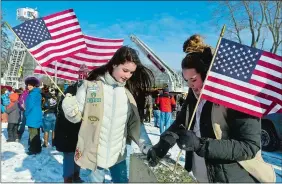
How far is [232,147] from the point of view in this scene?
1801 millimetres

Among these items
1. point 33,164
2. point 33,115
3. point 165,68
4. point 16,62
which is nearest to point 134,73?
A: point 33,164

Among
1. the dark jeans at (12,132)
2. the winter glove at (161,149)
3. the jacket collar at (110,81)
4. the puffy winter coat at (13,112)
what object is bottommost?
the dark jeans at (12,132)

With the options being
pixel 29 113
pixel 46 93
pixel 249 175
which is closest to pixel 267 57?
pixel 249 175

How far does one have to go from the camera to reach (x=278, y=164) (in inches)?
246

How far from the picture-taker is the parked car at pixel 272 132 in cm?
750

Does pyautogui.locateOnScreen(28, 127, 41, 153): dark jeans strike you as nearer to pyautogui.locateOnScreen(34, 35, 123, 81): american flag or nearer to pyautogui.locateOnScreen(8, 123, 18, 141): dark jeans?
pyautogui.locateOnScreen(8, 123, 18, 141): dark jeans

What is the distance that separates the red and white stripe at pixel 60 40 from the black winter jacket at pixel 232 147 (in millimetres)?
2183

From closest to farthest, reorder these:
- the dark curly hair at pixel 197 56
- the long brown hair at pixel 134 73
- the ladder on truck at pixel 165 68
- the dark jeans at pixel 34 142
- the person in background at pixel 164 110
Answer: the dark curly hair at pixel 197 56, the long brown hair at pixel 134 73, the dark jeans at pixel 34 142, the person in background at pixel 164 110, the ladder on truck at pixel 165 68

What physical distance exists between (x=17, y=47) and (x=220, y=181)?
44.4 m

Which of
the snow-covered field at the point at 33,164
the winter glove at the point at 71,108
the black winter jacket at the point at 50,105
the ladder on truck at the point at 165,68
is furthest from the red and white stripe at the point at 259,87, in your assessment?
the ladder on truck at the point at 165,68

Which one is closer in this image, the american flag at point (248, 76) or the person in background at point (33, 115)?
the american flag at point (248, 76)

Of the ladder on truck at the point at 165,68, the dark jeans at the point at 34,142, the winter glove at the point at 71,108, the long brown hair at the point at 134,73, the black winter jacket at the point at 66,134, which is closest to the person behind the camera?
the winter glove at the point at 71,108

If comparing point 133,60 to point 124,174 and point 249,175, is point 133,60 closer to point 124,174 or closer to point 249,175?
Result: point 124,174

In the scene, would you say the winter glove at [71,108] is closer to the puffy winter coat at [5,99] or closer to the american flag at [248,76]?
the american flag at [248,76]
